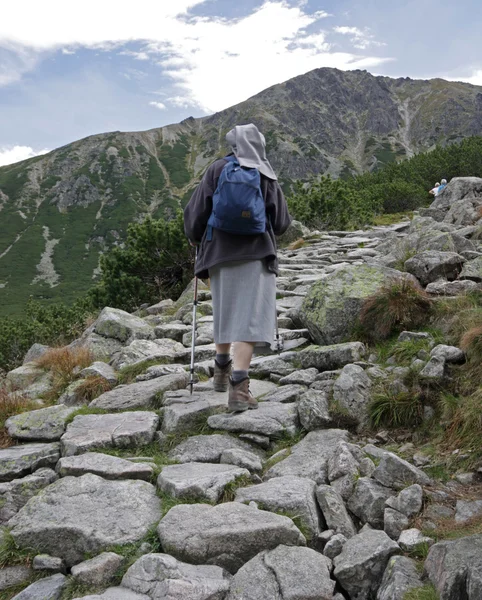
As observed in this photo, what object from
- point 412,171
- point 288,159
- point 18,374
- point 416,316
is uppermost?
point 288,159

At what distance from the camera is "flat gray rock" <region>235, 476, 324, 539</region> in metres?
3.48

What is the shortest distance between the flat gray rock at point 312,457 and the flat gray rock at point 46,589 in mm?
1807

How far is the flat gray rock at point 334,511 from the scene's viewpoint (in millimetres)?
3455

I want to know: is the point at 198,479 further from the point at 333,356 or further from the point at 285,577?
the point at 333,356

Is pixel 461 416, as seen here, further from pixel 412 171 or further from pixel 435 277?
pixel 412 171

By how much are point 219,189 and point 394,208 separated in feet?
121

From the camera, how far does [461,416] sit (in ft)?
13.8

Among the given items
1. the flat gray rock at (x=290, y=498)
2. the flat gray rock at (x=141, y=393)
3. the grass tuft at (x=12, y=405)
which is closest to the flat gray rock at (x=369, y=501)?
the flat gray rock at (x=290, y=498)

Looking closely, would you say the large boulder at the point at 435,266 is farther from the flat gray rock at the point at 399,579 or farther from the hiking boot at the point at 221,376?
the flat gray rock at the point at 399,579

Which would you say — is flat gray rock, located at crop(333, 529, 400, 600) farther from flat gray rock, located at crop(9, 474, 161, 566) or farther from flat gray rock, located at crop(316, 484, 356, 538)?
flat gray rock, located at crop(9, 474, 161, 566)

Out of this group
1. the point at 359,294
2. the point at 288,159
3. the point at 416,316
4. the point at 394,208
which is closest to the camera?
the point at 416,316

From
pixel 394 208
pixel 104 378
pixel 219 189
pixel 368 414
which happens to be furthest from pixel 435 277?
pixel 394 208

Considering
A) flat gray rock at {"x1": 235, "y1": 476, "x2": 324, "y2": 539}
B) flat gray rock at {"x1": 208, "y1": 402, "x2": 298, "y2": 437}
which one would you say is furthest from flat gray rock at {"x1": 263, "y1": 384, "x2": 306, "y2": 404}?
flat gray rock at {"x1": 235, "y1": 476, "x2": 324, "y2": 539}

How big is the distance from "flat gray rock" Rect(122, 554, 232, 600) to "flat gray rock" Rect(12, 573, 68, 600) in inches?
16.4
